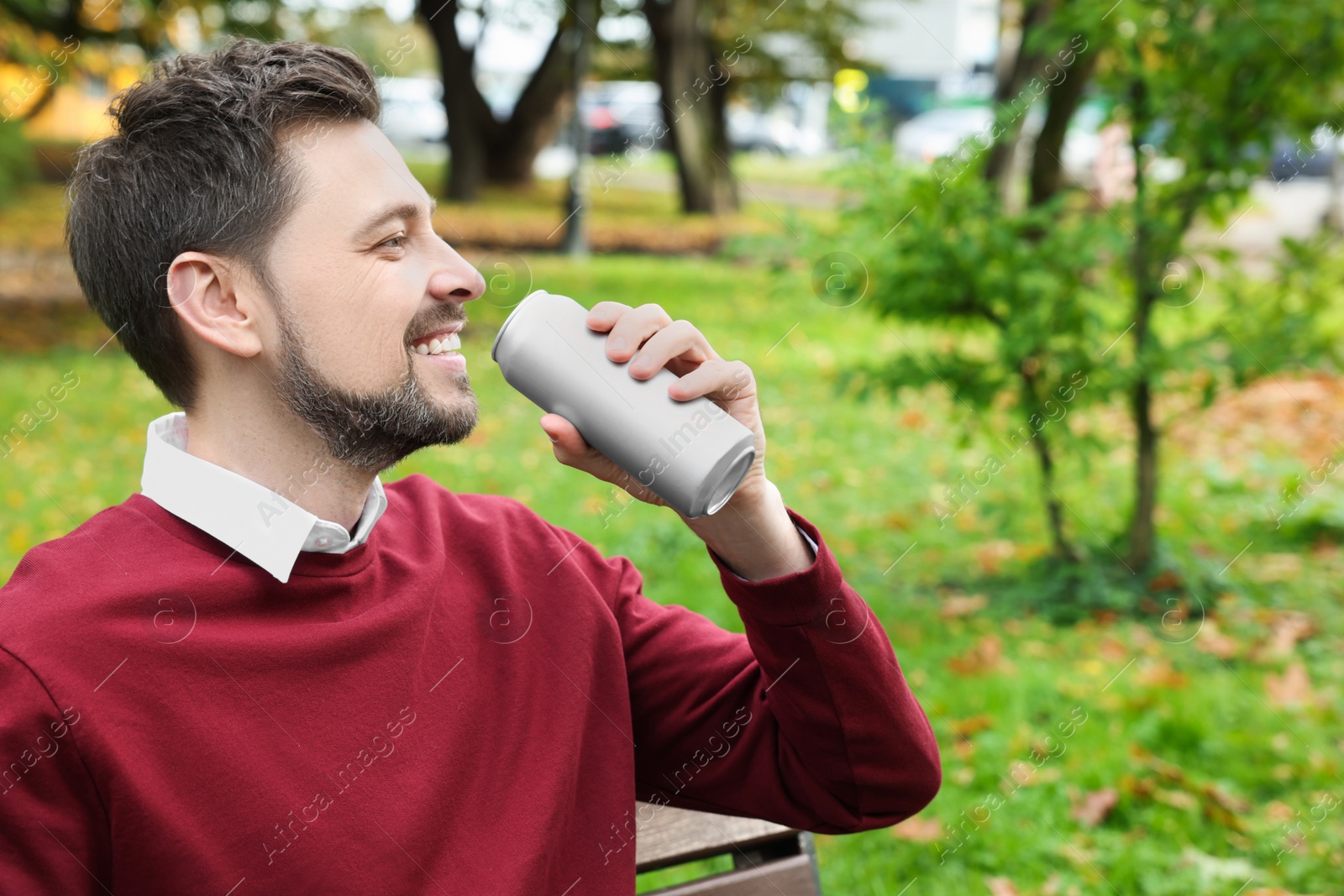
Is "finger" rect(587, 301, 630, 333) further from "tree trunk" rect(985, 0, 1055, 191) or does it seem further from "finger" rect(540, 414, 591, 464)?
"tree trunk" rect(985, 0, 1055, 191)

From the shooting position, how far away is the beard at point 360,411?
1557 mm

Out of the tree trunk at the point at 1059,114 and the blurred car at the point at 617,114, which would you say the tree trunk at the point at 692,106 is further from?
the tree trunk at the point at 1059,114

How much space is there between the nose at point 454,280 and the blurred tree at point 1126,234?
3186 millimetres

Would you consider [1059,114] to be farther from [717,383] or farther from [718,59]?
[718,59]

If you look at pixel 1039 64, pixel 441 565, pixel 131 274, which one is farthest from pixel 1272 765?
pixel 1039 64

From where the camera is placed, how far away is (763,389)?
27.4 ft

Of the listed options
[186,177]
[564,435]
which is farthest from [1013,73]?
[564,435]

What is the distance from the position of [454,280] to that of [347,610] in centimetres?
47

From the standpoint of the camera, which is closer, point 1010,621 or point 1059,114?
point 1010,621

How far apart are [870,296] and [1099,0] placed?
4.48 feet

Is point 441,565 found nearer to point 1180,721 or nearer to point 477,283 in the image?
point 477,283

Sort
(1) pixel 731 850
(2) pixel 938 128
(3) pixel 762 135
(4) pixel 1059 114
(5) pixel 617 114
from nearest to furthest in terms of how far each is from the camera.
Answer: (1) pixel 731 850, (4) pixel 1059 114, (2) pixel 938 128, (5) pixel 617 114, (3) pixel 762 135

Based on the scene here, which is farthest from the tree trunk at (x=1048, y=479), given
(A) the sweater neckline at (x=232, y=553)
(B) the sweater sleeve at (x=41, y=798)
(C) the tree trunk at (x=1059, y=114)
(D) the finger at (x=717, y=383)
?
(B) the sweater sleeve at (x=41, y=798)

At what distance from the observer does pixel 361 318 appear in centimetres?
156
